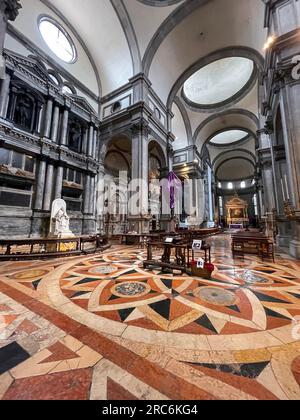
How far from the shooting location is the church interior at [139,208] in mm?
1269

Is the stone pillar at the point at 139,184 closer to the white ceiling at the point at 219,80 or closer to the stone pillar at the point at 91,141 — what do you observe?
the stone pillar at the point at 91,141

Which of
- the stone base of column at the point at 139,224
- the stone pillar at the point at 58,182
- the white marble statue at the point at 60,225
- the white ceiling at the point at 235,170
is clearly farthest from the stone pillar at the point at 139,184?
the white ceiling at the point at 235,170

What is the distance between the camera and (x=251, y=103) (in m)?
15.0

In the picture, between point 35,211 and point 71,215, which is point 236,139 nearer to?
point 71,215

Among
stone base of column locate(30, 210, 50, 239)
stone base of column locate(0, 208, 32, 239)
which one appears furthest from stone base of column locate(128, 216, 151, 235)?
stone base of column locate(0, 208, 32, 239)

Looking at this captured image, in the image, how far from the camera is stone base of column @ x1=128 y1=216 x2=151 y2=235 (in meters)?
9.05

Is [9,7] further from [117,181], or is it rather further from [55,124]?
[117,181]

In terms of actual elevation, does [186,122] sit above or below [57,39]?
below

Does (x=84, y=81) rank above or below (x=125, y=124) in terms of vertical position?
above

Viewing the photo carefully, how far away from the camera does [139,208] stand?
9.35m

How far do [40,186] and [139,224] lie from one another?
18.9 feet

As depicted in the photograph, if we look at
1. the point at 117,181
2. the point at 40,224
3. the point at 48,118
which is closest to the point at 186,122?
the point at 117,181
